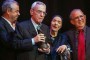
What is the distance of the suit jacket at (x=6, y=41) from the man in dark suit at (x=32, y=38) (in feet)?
0.21

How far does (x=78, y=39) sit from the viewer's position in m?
2.95

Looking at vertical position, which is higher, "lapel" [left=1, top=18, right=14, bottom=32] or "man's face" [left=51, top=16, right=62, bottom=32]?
"lapel" [left=1, top=18, right=14, bottom=32]

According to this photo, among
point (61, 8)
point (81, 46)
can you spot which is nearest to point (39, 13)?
point (81, 46)

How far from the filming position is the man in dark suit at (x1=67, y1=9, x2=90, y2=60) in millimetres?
2883

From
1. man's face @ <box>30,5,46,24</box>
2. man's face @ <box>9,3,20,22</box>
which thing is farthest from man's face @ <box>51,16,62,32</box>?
man's face @ <box>9,3,20,22</box>

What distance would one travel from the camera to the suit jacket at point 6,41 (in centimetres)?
257

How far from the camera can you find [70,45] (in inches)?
116

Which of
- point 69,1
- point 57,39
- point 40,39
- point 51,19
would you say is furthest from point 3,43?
point 69,1

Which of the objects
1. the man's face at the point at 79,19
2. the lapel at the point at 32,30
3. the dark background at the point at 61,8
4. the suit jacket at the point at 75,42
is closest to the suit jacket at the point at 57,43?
the suit jacket at the point at 75,42

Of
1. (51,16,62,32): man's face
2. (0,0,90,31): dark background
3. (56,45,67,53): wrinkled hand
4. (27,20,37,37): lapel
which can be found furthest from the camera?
(0,0,90,31): dark background

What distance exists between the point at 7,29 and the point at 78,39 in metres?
0.78

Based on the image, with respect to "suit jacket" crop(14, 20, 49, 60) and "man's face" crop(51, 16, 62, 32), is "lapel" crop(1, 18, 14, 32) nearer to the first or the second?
"suit jacket" crop(14, 20, 49, 60)

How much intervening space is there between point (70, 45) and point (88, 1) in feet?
2.76

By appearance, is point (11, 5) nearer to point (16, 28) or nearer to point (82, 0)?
point (16, 28)
